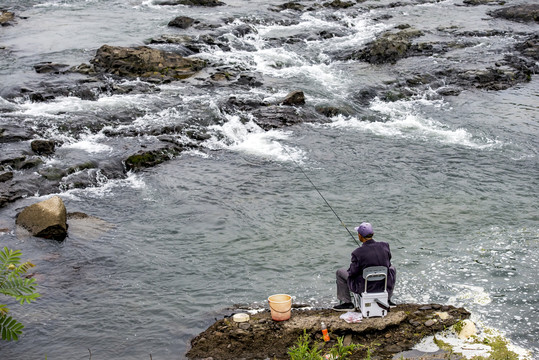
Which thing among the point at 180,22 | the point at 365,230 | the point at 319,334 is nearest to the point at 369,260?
the point at 365,230

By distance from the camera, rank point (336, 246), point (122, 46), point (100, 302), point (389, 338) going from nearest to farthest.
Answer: point (389, 338) → point (100, 302) → point (336, 246) → point (122, 46)

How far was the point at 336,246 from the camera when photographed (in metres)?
10.0

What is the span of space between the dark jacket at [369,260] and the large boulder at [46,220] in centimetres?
557

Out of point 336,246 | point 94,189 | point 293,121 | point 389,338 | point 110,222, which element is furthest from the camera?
point 293,121

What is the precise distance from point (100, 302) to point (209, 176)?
5.08 m

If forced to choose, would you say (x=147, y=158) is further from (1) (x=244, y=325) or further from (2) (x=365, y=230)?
(2) (x=365, y=230)

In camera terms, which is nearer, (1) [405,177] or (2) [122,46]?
(1) [405,177]

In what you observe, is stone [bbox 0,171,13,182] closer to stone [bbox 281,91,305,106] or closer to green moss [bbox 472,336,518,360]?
stone [bbox 281,91,305,106]

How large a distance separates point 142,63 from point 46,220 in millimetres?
10042

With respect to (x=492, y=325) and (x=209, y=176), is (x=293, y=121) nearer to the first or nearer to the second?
(x=209, y=176)

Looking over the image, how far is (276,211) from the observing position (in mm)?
11312

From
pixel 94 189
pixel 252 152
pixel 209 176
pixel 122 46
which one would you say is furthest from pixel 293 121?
pixel 122 46

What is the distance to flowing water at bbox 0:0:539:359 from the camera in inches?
321

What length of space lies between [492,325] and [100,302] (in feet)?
18.2
